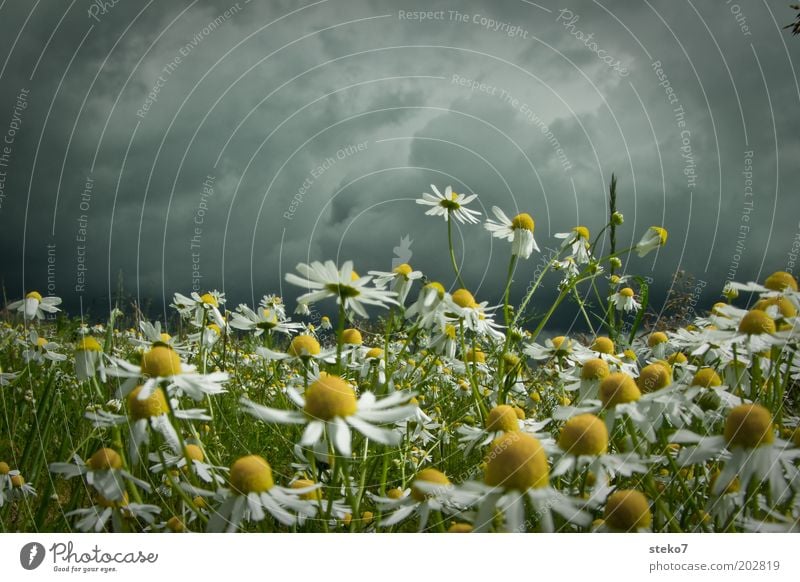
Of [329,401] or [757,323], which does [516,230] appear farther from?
[329,401]

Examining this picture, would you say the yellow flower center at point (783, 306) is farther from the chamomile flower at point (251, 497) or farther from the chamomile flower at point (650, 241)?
the chamomile flower at point (251, 497)

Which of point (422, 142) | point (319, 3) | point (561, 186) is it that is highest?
point (319, 3)

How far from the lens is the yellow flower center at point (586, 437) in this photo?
0.74m

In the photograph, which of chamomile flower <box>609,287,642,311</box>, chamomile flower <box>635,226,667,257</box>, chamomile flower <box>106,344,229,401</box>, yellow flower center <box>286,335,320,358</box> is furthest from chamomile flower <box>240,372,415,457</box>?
chamomile flower <box>609,287,642,311</box>

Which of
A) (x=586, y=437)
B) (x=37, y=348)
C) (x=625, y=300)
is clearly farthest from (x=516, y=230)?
(x=37, y=348)

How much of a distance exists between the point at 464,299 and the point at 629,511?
1.95 feet

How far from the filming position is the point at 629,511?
76 centimetres

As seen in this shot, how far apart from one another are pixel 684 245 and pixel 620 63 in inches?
17.5

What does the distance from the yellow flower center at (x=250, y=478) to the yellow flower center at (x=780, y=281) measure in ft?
3.02

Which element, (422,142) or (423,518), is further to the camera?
(422,142)

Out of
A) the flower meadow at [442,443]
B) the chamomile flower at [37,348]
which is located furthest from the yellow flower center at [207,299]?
the chamomile flower at [37,348]
